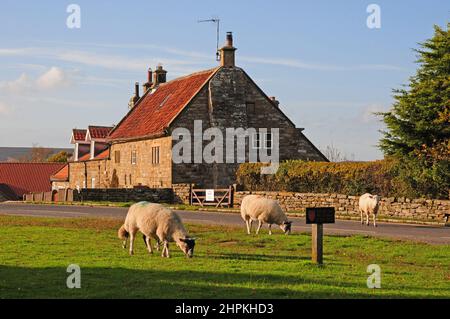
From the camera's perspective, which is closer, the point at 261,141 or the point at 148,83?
the point at 261,141

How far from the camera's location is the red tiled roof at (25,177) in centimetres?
8588

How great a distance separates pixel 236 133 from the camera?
2133 inches

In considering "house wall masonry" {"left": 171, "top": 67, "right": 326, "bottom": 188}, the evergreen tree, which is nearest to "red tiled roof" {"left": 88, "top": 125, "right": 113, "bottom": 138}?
"house wall masonry" {"left": 171, "top": 67, "right": 326, "bottom": 188}

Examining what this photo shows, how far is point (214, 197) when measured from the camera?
154ft

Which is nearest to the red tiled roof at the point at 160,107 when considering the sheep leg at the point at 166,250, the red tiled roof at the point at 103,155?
the red tiled roof at the point at 103,155

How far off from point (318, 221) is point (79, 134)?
195 ft

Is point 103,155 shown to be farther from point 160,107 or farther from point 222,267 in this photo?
point 222,267

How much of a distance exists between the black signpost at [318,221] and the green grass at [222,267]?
30 centimetres

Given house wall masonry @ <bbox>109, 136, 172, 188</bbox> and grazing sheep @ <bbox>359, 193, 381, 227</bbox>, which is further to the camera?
house wall masonry @ <bbox>109, 136, 172, 188</bbox>

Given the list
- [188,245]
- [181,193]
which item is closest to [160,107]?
[181,193]

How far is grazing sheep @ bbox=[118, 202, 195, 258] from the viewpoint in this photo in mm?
18562

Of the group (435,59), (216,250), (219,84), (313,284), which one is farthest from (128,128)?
(313,284)

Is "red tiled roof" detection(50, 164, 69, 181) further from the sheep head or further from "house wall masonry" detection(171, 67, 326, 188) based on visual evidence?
the sheep head

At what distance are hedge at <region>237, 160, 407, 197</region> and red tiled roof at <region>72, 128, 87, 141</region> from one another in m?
29.0
